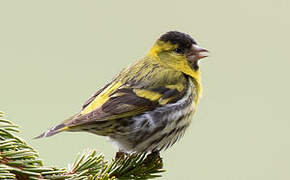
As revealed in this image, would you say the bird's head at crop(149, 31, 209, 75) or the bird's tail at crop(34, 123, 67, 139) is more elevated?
the bird's head at crop(149, 31, 209, 75)

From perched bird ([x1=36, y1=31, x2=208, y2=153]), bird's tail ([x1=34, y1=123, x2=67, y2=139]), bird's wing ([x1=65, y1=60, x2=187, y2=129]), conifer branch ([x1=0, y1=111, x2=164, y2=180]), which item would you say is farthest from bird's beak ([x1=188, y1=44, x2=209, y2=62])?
conifer branch ([x1=0, y1=111, x2=164, y2=180])

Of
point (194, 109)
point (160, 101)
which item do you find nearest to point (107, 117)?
point (160, 101)

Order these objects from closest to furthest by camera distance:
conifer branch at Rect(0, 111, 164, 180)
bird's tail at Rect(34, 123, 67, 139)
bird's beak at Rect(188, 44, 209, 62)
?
conifer branch at Rect(0, 111, 164, 180) → bird's tail at Rect(34, 123, 67, 139) → bird's beak at Rect(188, 44, 209, 62)

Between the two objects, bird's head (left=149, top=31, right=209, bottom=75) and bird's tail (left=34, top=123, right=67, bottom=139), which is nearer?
bird's tail (left=34, top=123, right=67, bottom=139)

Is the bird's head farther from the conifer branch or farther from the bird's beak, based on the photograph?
the conifer branch

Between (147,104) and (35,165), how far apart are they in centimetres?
164

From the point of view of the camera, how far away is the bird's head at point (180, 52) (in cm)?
466

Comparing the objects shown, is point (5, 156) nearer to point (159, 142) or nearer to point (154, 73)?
point (159, 142)

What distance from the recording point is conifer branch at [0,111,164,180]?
2.42 meters

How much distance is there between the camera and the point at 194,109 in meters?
4.39

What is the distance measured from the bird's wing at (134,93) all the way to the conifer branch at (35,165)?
21.9 inches

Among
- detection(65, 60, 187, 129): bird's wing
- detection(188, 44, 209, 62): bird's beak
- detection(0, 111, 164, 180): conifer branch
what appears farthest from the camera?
detection(188, 44, 209, 62): bird's beak


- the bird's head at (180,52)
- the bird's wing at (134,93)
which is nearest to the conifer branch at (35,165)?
the bird's wing at (134,93)

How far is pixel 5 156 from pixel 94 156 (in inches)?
28.3
